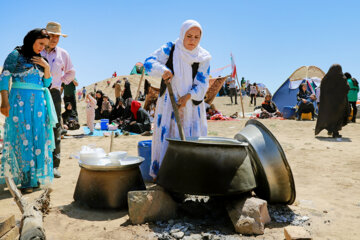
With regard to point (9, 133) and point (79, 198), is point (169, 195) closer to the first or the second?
point (79, 198)

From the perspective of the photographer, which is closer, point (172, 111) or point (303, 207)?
point (303, 207)

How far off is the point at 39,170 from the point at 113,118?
7.60 metres

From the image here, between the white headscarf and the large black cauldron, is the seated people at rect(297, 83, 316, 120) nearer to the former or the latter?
the white headscarf

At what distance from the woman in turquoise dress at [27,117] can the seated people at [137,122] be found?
5648 millimetres

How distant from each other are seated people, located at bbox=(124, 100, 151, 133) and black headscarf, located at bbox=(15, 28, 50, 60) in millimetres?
5842

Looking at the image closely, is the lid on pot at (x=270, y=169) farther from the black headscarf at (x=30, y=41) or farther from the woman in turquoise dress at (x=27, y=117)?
the black headscarf at (x=30, y=41)

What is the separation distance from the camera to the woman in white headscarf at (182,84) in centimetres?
344

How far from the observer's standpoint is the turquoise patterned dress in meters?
3.48

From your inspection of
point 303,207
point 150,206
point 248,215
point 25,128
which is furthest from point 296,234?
point 25,128

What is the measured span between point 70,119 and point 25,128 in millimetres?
6904

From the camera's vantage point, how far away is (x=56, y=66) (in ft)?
13.9

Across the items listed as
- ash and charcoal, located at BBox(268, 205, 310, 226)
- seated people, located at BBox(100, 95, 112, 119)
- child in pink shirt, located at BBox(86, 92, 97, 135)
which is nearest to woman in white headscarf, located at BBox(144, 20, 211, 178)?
ash and charcoal, located at BBox(268, 205, 310, 226)

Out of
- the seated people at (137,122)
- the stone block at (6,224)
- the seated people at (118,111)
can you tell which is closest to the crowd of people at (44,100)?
the stone block at (6,224)

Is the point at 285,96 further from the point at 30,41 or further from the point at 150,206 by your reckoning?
the point at 150,206
